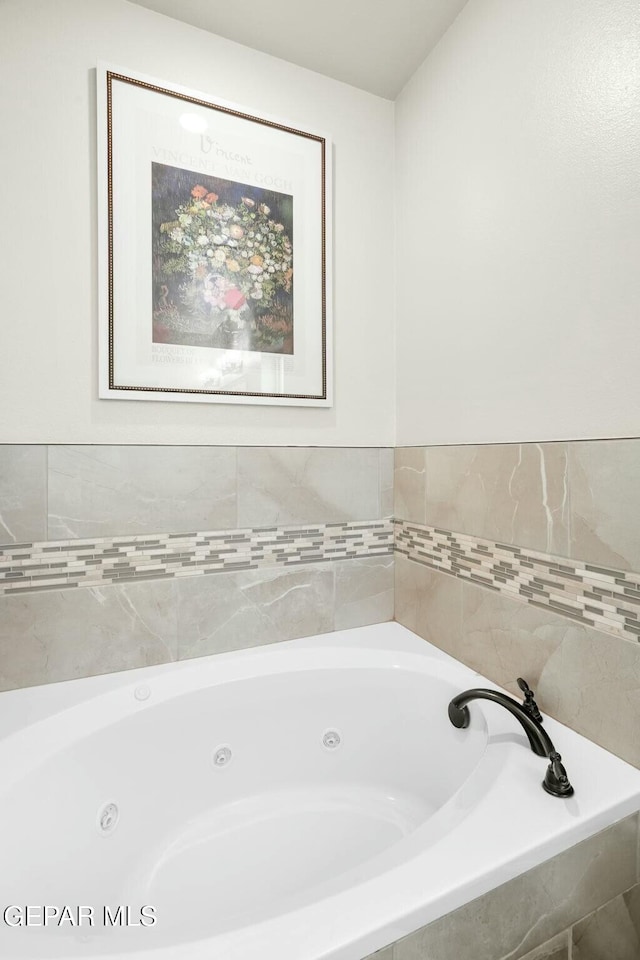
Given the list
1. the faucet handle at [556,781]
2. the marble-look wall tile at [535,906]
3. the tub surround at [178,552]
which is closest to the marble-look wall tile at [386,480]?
the tub surround at [178,552]

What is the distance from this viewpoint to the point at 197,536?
5.24 ft

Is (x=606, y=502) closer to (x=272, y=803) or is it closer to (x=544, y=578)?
(x=544, y=578)

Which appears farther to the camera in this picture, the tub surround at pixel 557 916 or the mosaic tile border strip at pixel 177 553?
the mosaic tile border strip at pixel 177 553

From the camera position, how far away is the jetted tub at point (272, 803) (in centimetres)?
74

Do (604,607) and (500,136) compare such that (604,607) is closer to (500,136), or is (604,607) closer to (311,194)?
(500,136)

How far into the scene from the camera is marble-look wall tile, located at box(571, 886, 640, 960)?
0.88 metres

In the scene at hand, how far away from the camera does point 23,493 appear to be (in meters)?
1.38

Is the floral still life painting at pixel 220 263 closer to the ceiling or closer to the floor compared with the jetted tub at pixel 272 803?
closer to the ceiling

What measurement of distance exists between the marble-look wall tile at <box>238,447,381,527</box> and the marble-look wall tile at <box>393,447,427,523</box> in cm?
8

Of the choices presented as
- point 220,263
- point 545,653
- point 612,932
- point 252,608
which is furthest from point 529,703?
point 220,263

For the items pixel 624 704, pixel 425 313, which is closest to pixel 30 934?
pixel 624 704

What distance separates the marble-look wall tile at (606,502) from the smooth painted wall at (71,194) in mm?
975

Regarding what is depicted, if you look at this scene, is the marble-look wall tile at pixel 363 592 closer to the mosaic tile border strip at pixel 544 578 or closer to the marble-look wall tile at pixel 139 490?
the mosaic tile border strip at pixel 544 578

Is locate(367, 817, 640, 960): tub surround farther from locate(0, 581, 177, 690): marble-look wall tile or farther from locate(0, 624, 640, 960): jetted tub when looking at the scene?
locate(0, 581, 177, 690): marble-look wall tile
